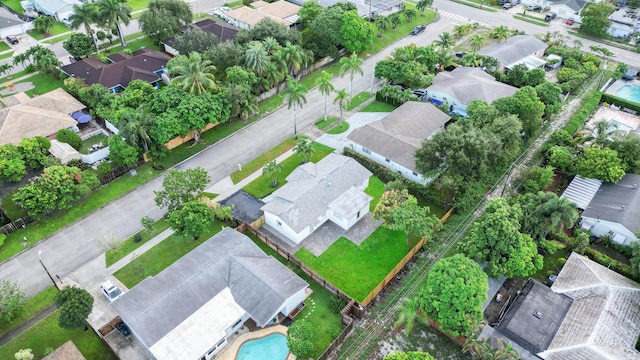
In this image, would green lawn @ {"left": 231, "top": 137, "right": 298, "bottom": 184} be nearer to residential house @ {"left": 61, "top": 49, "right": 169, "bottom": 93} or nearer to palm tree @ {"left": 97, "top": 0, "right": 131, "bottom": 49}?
residential house @ {"left": 61, "top": 49, "right": 169, "bottom": 93}

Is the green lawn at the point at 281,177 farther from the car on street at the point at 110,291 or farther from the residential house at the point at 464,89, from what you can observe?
the residential house at the point at 464,89

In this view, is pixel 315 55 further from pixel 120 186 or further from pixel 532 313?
pixel 532 313

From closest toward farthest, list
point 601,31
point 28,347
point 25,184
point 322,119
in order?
1. point 28,347
2. point 25,184
3. point 322,119
4. point 601,31

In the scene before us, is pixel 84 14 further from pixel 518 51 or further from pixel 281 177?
pixel 518 51

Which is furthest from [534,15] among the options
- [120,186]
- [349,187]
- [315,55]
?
[120,186]

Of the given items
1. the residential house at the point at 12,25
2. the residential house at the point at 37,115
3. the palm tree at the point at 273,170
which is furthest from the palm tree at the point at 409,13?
the residential house at the point at 12,25
